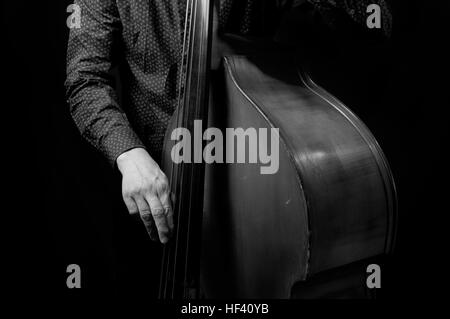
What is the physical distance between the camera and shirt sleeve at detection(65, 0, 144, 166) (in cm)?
83

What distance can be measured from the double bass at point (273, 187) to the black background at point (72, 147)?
0.59m

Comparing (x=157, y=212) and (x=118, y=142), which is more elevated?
(x=118, y=142)

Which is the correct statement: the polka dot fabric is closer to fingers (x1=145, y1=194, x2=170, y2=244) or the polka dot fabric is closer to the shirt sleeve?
the shirt sleeve

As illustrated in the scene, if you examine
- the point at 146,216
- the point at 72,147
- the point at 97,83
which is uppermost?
the point at 97,83

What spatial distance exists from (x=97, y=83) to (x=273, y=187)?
0.41m

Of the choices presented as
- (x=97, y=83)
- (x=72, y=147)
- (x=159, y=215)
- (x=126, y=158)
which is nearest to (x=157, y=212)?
(x=159, y=215)

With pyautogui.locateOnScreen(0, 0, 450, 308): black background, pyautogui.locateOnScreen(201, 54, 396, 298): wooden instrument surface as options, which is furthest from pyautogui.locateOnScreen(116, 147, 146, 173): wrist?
pyautogui.locateOnScreen(0, 0, 450, 308): black background

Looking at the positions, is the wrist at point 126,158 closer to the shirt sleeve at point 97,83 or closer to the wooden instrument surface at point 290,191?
the shirt sleeve at point 97,83

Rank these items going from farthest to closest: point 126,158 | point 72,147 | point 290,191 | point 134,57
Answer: point 72,147, point 134,57, point 126,158, point 290,191

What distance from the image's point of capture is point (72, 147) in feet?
4.52

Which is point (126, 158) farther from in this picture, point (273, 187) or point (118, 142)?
point (273, 187)
